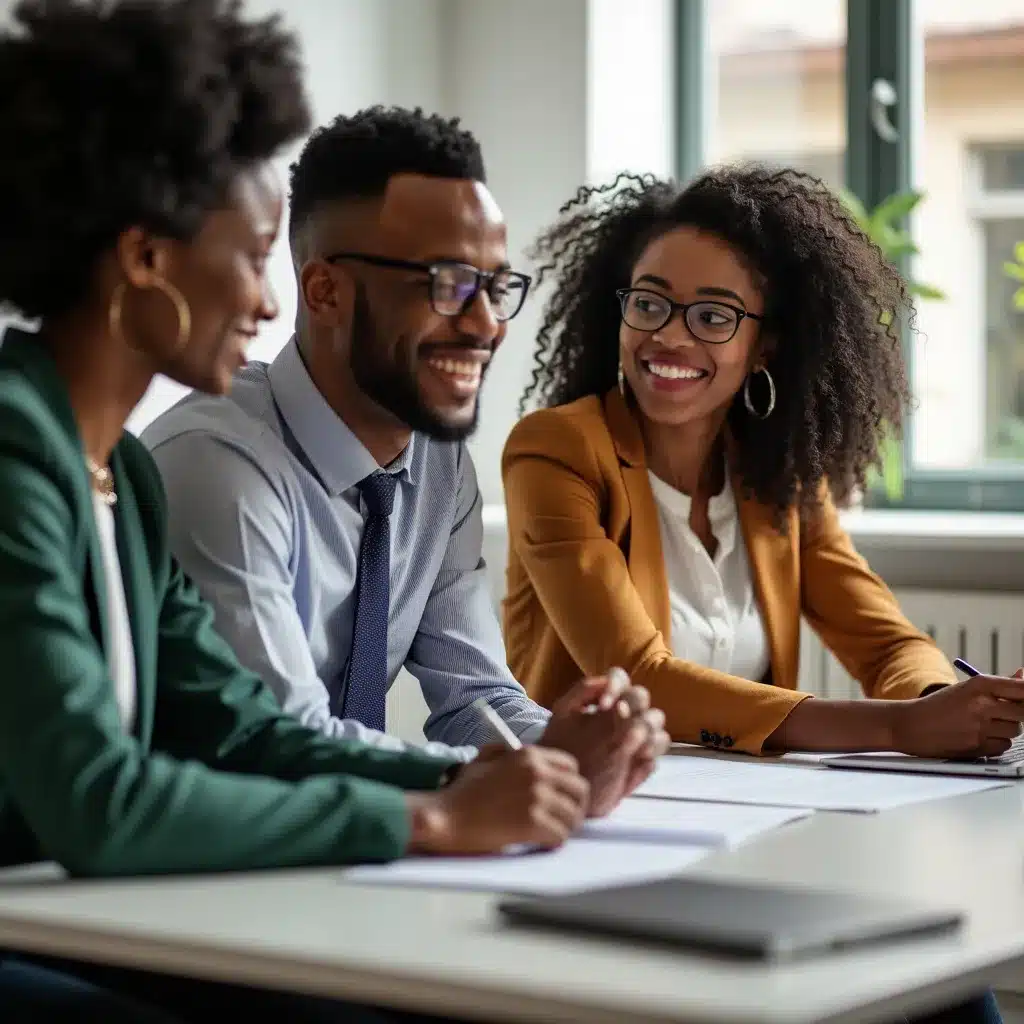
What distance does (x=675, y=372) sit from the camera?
240 centimetres

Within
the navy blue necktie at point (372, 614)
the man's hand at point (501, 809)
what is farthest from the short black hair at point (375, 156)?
the man's hand at point (501, 809)

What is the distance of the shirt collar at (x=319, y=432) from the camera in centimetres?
187

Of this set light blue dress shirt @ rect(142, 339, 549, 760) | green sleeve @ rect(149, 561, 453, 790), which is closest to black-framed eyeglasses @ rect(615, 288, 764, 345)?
light blue dress shirt @ rect(142, 339, 549, 760)

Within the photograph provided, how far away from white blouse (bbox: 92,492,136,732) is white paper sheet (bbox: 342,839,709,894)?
0.25m

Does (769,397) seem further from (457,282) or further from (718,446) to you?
(457,282)

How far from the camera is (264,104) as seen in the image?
1.37 m

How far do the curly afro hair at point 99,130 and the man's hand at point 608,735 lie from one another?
51cm

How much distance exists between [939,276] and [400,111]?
7.72 ft

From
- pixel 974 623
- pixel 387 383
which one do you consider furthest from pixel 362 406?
pixel 974 623

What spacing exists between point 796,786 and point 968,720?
0.99 ft

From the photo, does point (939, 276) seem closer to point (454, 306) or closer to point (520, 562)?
point (520, 562)

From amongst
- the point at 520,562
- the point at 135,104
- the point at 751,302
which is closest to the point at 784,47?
the point at 751,302

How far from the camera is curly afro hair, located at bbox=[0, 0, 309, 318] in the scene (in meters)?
1.26

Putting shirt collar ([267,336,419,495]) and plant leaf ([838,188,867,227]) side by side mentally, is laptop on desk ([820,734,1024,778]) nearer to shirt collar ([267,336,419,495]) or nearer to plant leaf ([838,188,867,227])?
shirt collar ([267,336,419,495])
